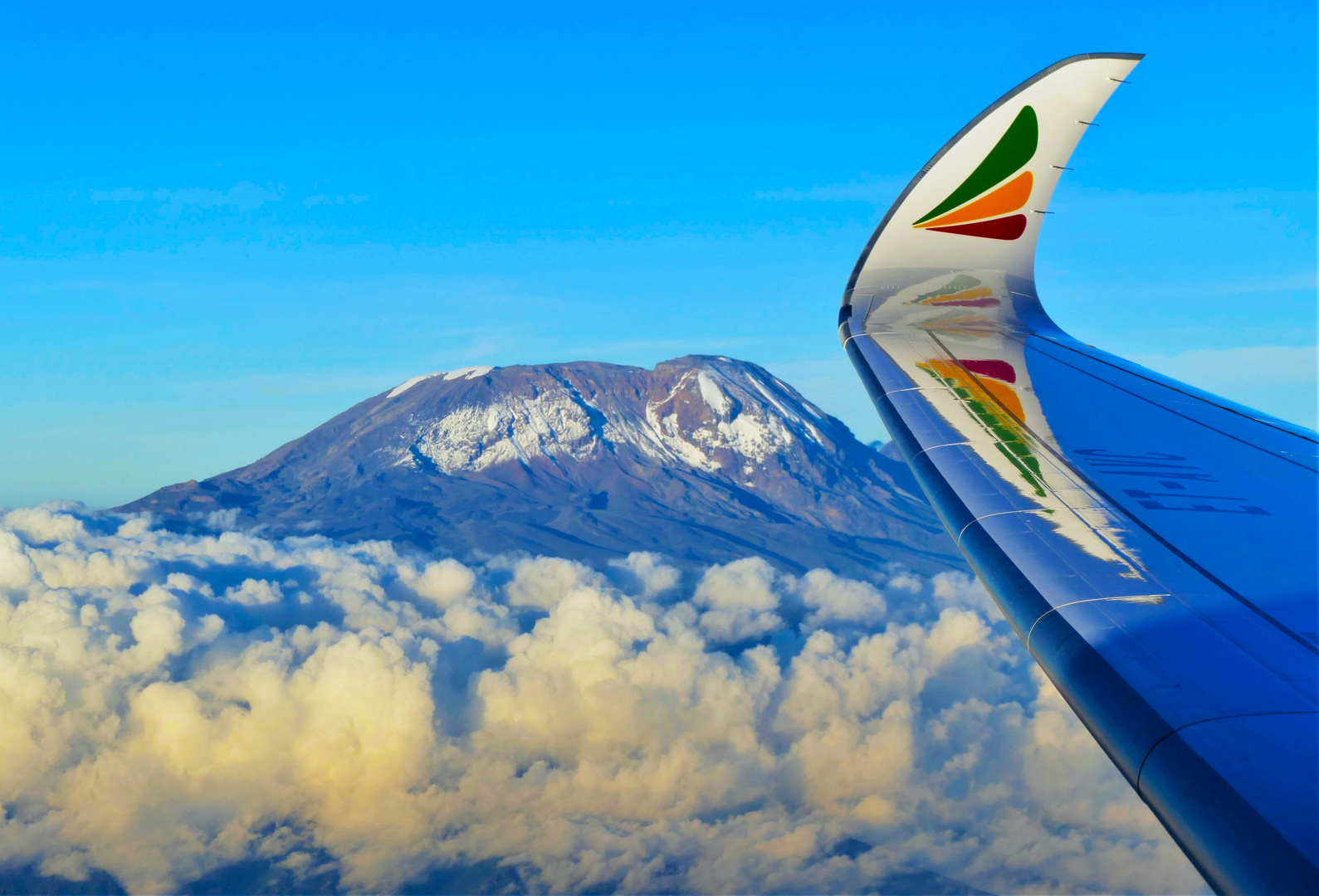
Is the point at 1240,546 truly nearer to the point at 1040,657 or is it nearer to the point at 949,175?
the point at 1040,657

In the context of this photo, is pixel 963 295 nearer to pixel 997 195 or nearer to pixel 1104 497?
pixel 997 195

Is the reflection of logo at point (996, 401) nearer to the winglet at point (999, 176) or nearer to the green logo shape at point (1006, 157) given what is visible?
the winglet at point (999, 176)

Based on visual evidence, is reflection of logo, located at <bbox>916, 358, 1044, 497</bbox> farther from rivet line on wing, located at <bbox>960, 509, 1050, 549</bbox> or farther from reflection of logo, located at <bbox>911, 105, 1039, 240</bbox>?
reflection of logo, located at <bbox>911, 105, 1039, 240</bbox>

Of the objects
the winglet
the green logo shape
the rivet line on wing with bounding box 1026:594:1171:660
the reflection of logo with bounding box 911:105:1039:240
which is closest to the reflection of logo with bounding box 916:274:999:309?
the winglet

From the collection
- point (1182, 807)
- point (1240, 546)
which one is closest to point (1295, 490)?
point (1240, 546)

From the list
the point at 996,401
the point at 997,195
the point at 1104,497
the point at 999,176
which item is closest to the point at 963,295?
the point at 997,195

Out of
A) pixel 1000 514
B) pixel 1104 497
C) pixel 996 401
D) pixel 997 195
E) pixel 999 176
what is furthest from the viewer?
pixel 997 195
